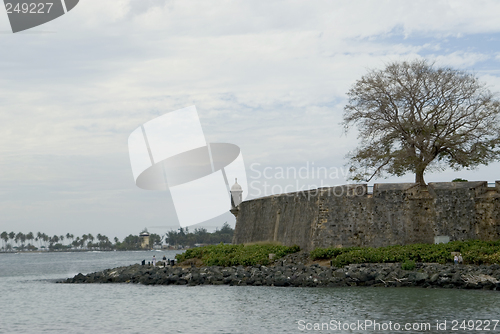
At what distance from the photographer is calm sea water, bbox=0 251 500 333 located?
1675cm

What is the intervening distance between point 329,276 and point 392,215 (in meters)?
6.04

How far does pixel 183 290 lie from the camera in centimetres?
2545

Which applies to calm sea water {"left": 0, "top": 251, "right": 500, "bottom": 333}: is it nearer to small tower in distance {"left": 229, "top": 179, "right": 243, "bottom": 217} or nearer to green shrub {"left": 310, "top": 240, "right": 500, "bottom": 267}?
green shrub {"left": 310, "top": 240, "right": 500, "bottom": 267}

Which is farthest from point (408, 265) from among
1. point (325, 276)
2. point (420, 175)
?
point (420, 175)

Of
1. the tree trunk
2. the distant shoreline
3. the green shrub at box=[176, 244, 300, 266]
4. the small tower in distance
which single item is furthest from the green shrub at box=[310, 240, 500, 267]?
the small tower in distance

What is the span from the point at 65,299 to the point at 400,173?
18.9 metres

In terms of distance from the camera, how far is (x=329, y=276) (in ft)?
78.7

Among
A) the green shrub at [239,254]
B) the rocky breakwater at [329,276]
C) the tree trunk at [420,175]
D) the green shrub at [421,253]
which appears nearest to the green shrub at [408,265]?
the rocky breakwater at [329,276]

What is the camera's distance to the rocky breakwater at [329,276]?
21672mm

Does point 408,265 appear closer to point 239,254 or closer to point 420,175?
point 420,175

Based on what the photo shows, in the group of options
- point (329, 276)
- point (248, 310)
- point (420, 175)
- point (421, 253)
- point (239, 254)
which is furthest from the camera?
point (239, 254)

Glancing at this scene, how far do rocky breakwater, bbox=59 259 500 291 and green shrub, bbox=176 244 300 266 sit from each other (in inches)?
33.1

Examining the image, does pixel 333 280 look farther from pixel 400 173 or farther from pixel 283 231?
pixel 400 173

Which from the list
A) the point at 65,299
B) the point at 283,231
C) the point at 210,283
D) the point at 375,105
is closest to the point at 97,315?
the point at 65,299
